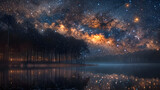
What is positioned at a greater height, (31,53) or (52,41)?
(52,41)

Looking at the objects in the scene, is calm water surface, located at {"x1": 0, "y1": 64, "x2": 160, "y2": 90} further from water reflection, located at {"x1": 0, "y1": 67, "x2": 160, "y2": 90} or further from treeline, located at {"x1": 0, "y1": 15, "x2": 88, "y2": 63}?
treeline, located at {"x1": 0, "y1": 15, "x2": 88, "y2": 63}

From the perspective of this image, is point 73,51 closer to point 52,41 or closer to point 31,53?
point 52,41

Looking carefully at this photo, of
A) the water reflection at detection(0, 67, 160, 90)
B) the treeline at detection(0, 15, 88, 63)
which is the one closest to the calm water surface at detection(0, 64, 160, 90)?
the water reflection at detection(0, 67, 160, 90)

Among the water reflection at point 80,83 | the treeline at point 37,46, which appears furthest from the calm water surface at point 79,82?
the treeline at point 37,46

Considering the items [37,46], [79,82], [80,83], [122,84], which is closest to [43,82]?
[79,82]

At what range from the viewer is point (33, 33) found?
67188 mm

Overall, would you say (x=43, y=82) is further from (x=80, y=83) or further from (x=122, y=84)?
(x=122, y=84)

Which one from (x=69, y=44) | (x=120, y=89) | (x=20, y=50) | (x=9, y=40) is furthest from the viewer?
(x=69, y=44)

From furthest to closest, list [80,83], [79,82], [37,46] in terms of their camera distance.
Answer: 1. [37,46]
2. [79,82]
3. [80,83]

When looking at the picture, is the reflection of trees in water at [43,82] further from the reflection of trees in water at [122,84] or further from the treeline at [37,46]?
the treeline at [37,46]

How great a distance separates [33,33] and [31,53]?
10.7 meters

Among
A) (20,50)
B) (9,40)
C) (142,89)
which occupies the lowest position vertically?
(142,89)

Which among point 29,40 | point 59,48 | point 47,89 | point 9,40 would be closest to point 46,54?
point 59,48

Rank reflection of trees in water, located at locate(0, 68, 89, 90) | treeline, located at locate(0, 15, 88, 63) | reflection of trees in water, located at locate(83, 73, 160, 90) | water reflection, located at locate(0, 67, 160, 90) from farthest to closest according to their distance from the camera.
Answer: treeline, located at locate(0, 15, 88, 63) < reflection of trees in water, located at locate(0, 68, 89, 90) < water reflection, located at locate(0, 67, 160, 90) < reflection of trees in water, located at locate(83, 73, 160, 90)
